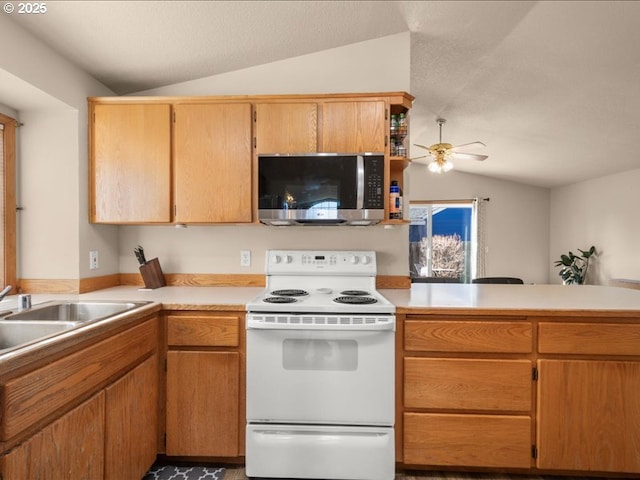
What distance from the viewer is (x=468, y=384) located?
167 centimetres

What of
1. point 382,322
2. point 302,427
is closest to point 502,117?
point 382,322

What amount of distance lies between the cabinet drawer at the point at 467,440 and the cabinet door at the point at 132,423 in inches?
48.7

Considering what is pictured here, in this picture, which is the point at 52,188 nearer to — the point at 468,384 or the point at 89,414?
the point at 89,414

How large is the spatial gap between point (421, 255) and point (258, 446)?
→ 18.2ft

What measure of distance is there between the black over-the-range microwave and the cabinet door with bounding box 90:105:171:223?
654 millimetres

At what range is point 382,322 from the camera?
1627 mm

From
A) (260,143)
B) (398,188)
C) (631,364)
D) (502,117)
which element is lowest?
(631,364)

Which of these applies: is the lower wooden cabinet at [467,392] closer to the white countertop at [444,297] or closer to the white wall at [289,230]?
the white countertop at [444,297]

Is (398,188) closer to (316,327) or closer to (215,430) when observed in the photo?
(316,327)

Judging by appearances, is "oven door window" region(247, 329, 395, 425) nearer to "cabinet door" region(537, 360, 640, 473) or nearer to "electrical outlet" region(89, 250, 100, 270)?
"cabinet door" region(537, 360, 640, 473)

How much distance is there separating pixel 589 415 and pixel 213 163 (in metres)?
2.36

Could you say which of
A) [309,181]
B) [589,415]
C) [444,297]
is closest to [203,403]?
[309,181]

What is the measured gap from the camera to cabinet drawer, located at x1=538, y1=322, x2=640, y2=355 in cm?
163

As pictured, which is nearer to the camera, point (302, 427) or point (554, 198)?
point (302, 427)
